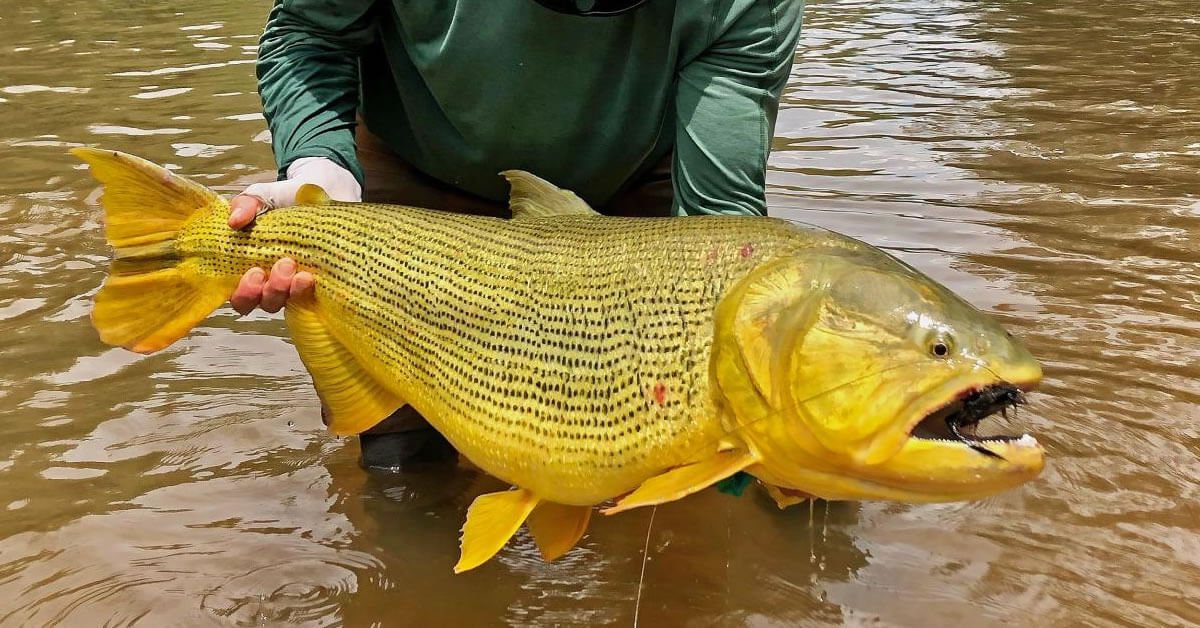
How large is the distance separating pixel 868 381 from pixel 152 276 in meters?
1.82

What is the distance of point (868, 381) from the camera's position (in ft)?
5.04

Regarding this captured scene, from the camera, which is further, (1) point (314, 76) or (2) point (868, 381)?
(1) point (314, 76)

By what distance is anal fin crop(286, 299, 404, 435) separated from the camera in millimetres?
2369

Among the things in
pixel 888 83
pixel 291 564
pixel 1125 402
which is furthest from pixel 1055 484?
pixel 888 83

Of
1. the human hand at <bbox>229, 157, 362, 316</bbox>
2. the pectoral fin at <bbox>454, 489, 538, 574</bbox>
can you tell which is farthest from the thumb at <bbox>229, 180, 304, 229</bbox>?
the pectoral fin at <bbox>454, 489, 538, 574</bbox>

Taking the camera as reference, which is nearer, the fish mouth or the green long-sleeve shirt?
the fish mouth

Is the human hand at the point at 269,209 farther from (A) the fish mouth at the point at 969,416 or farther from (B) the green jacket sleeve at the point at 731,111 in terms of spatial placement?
(A) the fish mouth at the point at 969,416

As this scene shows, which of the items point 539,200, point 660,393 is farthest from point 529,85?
point 660,393

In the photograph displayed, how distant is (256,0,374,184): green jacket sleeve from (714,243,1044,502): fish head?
145cm

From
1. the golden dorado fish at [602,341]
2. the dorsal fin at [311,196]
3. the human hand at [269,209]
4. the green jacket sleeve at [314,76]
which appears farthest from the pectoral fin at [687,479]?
the green jacket sleeve at [314,76]

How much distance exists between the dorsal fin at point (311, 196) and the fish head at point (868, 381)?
1187 millimetres

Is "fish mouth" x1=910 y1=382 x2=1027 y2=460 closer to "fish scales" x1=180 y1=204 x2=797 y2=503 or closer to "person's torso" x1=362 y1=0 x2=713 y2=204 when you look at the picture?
"fish scales" x1=180 y1=204 x2=797 y2=503

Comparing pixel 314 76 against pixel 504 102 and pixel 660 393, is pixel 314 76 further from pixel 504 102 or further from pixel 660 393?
pixel 660 393

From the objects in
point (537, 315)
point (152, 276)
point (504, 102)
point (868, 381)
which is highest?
point (504, 102)
